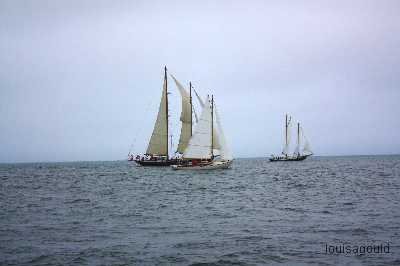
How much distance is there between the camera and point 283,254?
1445cm

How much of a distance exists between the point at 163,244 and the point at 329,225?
26.5ft

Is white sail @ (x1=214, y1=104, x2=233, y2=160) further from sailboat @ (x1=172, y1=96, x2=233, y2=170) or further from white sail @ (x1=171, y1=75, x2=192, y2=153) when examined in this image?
white sail @ (x1=171, y1=75, x2=192, y2=153)

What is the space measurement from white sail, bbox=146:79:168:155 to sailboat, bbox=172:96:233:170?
10.8 m

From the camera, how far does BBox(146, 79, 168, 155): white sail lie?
3125 inches

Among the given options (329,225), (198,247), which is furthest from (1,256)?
(329,225)

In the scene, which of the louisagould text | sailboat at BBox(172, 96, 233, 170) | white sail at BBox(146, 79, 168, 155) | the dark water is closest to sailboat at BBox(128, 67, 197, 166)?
white sail at BBox(146, 79, 168, 155)

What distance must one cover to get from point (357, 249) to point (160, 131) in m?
66.3

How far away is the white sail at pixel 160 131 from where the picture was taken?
79.4 metres

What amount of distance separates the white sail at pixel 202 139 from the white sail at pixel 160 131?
15748 millimetres

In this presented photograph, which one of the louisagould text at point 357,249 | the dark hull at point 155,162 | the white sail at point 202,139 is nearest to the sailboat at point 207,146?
the white sail at point 202,139

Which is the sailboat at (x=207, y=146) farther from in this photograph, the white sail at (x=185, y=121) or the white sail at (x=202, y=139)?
the white sail at (x=185, y=121)

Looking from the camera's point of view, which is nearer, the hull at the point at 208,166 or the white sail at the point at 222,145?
the white sail at the point at 222,145

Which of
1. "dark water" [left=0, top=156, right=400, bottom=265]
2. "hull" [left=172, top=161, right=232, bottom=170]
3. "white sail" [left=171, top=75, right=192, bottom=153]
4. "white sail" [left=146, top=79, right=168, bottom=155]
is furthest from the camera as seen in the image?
"white sail" [left=146, top=79, right=168, bottom=155]

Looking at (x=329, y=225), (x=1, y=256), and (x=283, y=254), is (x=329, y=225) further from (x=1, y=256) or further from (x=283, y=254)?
(x=1, y=256)
